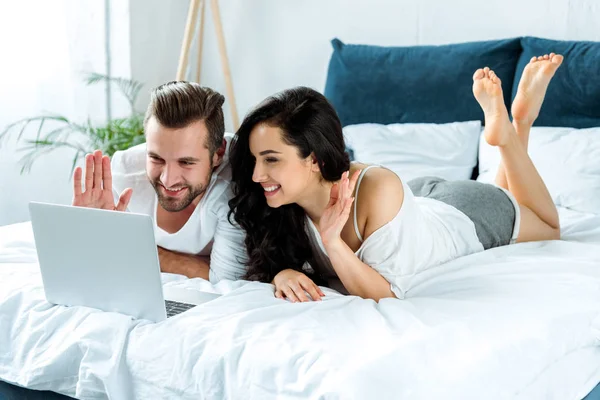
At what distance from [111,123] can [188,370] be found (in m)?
2.32

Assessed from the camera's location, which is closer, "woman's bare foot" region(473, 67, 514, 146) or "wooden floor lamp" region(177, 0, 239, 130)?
"woman's bare foot" region(473, 67, 514, 146)

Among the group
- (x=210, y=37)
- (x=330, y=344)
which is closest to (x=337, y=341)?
(x=330, y=344)

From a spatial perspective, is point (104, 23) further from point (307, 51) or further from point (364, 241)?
point (364, 241)

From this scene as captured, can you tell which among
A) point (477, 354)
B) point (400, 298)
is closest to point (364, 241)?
point (400, 298)

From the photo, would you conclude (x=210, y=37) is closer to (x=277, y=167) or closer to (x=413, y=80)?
(x=413, y=80)

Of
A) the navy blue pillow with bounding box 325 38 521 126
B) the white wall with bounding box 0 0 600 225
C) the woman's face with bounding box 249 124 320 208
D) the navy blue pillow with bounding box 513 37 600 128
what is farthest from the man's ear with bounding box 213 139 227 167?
the white wall with bounding box 0 0 600 225

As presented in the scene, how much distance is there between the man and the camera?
6.95 ft

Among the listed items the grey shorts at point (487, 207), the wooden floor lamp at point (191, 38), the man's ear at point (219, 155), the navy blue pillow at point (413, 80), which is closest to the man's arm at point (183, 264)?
the man's ear at point (219, 155)

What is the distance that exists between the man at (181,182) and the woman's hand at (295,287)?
212 mm

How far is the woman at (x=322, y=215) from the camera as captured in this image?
2.00 metres

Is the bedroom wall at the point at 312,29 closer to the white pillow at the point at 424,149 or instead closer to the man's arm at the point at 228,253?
the white pillow at the point at 424,149

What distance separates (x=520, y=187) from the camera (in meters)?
2.61

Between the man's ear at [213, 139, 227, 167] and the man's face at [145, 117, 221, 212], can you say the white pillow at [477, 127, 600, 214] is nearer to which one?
the man's ear at [213, 139, 227, 167]

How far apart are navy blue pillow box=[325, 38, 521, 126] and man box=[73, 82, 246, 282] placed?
4.06 ft
